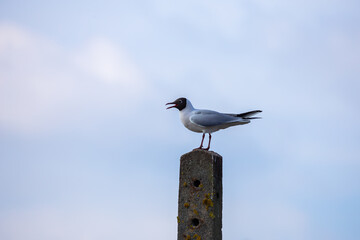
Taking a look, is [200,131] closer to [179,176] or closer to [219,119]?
[219,119]

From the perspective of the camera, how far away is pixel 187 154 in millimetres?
9523

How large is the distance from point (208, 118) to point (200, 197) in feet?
5.27

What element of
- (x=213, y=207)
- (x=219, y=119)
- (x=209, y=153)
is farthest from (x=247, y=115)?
(x=213, y=207)

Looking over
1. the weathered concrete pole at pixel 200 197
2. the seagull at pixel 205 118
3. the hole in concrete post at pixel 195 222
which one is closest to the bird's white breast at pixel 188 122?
the seagull at pixel 205 118

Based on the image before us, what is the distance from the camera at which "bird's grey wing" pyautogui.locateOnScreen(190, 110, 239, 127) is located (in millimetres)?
9766

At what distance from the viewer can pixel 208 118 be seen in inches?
385

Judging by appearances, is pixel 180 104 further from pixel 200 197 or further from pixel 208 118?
pixel 200 197

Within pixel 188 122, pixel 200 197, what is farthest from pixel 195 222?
pixel 188 122

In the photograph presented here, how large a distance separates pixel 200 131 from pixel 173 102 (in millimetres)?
843

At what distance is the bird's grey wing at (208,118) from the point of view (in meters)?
9.77

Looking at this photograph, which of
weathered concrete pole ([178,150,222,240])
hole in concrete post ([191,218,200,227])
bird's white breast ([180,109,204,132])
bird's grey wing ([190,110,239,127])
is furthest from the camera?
bird's white breast ([180,109,204,132])

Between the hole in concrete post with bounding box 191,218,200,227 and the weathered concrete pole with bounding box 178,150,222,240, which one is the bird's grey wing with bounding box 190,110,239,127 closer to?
the weathered concrete pole with bounding box 178,150,222,240

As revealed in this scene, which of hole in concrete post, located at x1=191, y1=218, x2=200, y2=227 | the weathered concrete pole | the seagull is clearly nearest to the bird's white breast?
the seagull

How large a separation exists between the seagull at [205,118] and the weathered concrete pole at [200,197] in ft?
1.44
